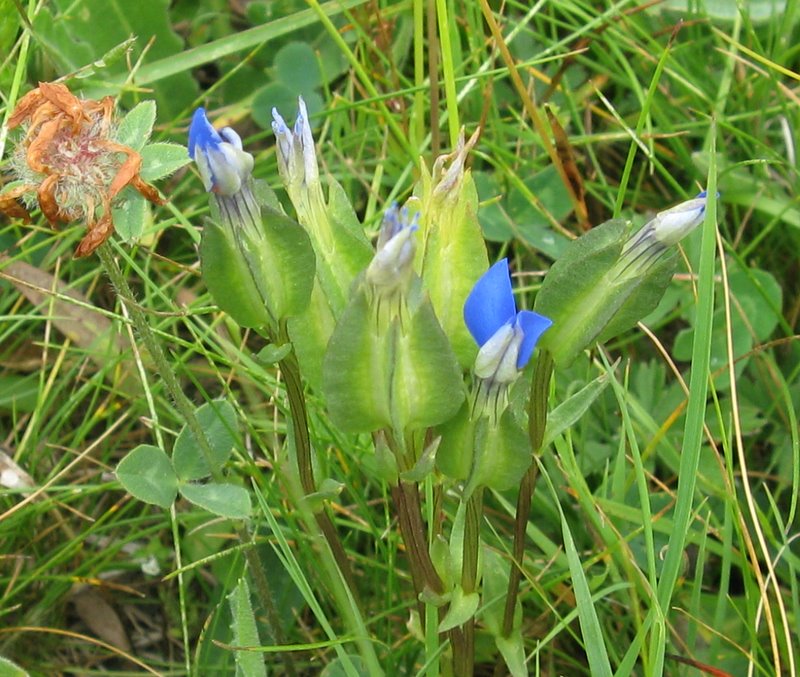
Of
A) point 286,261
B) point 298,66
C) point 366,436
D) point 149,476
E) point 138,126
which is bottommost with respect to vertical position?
point 366,436

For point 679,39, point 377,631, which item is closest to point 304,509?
point 377,631

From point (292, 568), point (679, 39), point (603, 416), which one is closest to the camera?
point (292, 568)

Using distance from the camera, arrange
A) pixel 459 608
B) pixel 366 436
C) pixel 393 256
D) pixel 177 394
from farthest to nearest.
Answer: pixel 366 436, pixel 177 394, pixel 459 608, pixel 393 256

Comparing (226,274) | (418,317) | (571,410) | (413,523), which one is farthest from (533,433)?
(226,274)

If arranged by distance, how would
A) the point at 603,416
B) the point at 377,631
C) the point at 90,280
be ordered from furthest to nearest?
the point at 90,280 < the point at 603,416 < the point at 377,631

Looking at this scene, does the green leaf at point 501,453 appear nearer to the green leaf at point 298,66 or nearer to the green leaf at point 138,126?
the green leaf at point 138,126

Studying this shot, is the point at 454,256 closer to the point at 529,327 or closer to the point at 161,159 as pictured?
the point at 529,327

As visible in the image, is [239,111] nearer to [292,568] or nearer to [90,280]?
[90,280]
